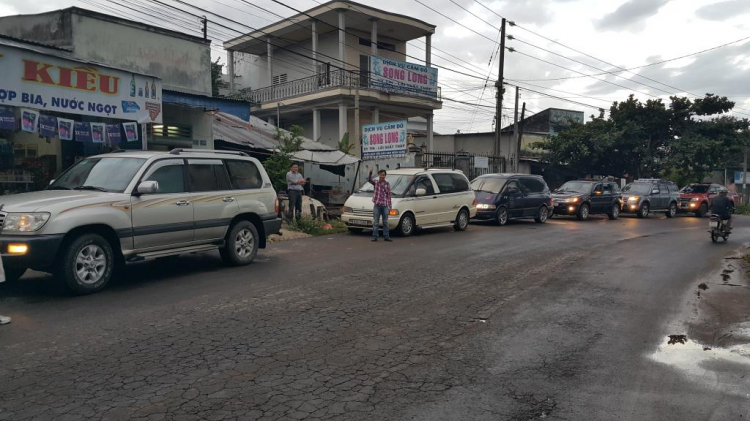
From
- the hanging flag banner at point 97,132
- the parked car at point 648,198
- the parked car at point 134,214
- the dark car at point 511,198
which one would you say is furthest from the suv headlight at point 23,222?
the parked car at point 648,198

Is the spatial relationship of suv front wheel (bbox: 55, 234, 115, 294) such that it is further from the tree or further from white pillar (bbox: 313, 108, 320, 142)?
white pillar (bbox: 313, 108, 320, 142)

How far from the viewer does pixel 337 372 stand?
4441 mm

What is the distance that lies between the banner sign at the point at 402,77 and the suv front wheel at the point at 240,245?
1595cm

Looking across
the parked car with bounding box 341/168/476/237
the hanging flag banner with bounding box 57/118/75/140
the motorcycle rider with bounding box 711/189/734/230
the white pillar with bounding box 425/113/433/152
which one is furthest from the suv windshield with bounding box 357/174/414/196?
the white pillar with bounding box 425/113/433/152

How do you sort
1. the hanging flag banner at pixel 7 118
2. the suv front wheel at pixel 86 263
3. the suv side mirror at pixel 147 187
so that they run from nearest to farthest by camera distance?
1. the suv front wheel at pixel 86 263
2. the suv side mirror at pixel 147 187
3. the hanging flag banner at pixel 7 118

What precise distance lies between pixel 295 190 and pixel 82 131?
17.7ft

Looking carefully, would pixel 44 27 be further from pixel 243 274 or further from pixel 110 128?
pixel 243 274

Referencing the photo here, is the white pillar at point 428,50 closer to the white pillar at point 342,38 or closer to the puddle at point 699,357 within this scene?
the white pillar at point 342,38

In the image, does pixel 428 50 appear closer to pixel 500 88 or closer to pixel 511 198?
pixel 500 88

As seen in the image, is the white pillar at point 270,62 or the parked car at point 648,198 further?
the white pillar at point 270,62

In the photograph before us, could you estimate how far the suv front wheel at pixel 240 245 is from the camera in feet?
29.9

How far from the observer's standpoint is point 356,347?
16.7 ft

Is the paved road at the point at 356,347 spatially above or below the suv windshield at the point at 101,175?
below

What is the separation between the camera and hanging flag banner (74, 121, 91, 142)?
38.2ft
